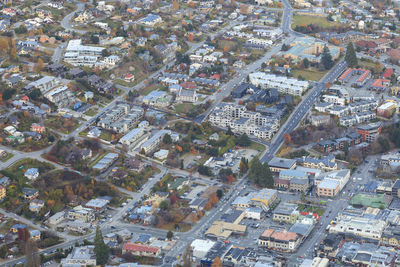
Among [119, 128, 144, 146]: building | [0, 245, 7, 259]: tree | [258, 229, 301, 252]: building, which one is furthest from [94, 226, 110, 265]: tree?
[119, 128, 144, 146]: building

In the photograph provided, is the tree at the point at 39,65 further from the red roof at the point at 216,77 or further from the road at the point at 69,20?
the red roof at the point at 216,77

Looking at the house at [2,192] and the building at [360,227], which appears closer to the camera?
the building at [360,227]

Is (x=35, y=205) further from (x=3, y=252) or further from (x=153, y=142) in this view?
(x=153, y=142)

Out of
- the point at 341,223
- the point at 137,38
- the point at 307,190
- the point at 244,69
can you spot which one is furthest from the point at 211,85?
the point at 341,223

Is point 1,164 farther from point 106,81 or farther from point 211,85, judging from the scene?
point 211,85

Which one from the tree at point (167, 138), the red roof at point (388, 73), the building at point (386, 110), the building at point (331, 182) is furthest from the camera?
the red roof at point (388, 73)

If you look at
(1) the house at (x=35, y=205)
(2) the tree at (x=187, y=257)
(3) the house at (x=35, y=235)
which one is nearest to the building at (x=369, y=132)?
(2) the tree at (x=187, y=257)
